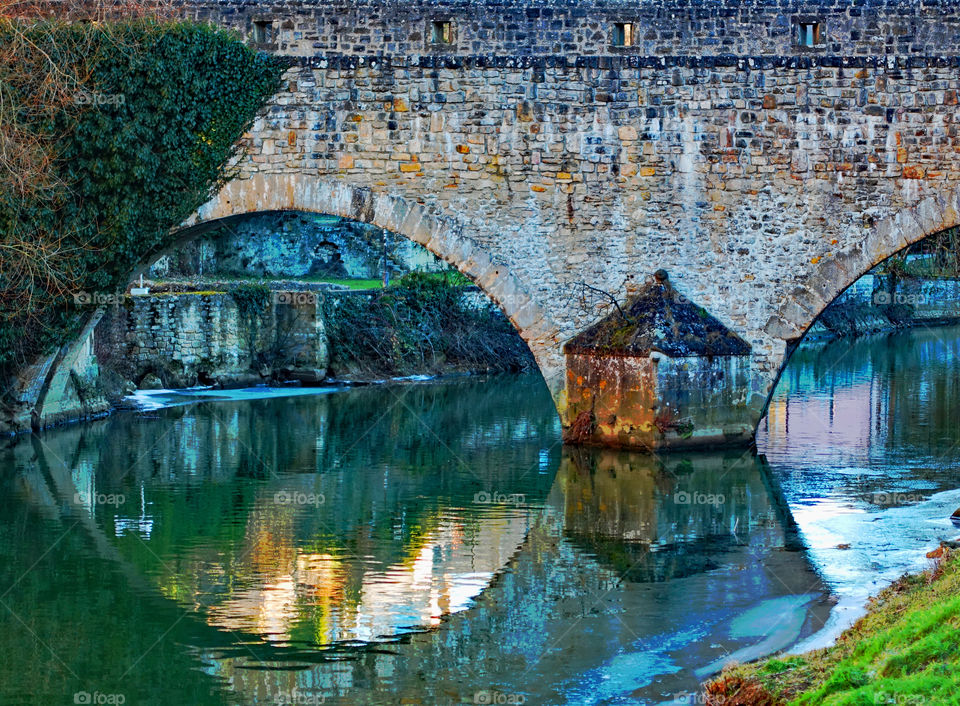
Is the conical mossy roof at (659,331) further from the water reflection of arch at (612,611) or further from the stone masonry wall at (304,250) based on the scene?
the stone masonry wall at (304,250)

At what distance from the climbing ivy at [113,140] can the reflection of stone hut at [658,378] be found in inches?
149

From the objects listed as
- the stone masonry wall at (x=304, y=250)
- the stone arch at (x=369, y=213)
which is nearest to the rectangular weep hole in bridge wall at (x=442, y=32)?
the stone arch at (x=369, y=213)

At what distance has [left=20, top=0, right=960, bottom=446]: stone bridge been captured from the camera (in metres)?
12.7

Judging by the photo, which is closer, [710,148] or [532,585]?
[532,585]

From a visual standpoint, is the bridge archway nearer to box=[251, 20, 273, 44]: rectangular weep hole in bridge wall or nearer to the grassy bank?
box=[251, 20, 273, 44]: rectangular weep hole in bridge wall

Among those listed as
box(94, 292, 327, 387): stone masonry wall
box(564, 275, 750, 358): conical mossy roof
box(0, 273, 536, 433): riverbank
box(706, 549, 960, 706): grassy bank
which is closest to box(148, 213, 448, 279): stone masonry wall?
box(0, 273, 536, 433): riverbank

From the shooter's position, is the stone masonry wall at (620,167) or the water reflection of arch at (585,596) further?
the stone masonry wall at (620,167)

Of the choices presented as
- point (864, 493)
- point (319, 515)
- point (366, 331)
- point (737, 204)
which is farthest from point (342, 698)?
point (366, 331)

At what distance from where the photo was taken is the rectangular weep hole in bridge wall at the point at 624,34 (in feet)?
45.8

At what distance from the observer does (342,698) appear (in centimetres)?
653

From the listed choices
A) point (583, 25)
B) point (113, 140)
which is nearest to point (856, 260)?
point (583, 25)

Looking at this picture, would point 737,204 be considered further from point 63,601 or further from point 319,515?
point 63,601

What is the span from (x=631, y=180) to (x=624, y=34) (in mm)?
1915

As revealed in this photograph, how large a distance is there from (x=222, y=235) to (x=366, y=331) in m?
5.26
